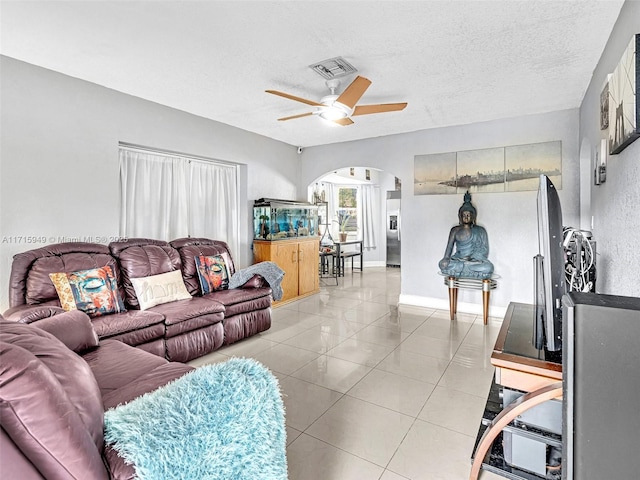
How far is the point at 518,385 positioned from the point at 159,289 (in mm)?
2957

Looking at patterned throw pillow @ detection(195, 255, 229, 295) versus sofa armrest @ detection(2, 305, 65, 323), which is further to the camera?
patterned throw pillow @ detection(195, 255, 229, 295)

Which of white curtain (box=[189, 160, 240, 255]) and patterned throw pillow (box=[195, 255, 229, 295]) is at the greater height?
white curtain (box=[189, 160, 240, 255])

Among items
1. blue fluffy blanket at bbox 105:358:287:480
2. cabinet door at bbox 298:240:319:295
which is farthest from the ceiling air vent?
cabinet door at bbox 298:240:319:295

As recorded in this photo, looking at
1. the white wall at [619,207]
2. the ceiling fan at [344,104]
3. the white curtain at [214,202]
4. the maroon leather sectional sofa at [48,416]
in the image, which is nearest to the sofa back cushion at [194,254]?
the white curtain at [214,202]

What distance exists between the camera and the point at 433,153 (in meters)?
4.86

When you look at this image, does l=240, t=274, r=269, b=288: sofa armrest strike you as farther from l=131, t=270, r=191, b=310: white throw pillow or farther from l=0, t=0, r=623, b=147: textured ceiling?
l=0, t=0, r=623, b=147: textured ceiling

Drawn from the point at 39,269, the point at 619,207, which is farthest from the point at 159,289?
the point at 619,207

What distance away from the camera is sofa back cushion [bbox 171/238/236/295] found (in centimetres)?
362

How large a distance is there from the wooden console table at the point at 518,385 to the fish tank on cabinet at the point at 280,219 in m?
3.87

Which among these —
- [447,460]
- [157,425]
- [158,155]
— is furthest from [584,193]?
[158,155]

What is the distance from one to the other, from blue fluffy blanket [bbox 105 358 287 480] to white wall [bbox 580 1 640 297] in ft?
5.72

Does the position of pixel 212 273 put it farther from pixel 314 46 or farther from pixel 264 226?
pixel 314 46

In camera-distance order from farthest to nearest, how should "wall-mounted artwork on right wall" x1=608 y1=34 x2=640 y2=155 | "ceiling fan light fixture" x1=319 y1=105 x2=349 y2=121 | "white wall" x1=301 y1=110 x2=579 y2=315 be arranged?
1. "white wall" x1=301 y1=110 x2=579 y2=315
2. "ceiling fan light fixture" x1=319 y1=105 x2=349 y2=121
3. "wall-mounted artwork on right wall" x1=608 y1=34 x2=640 y2=155

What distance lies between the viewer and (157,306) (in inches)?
121
